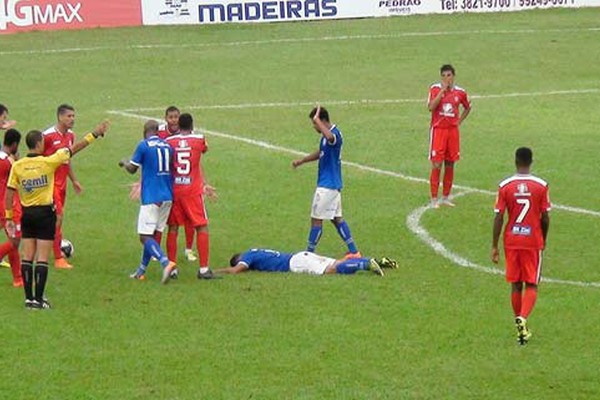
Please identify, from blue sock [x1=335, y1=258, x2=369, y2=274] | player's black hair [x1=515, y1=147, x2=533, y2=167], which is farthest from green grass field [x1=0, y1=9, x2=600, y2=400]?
player's black hair [x1=515, y1=147, x2=533, y2=167]

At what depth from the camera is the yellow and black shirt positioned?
18453 millimetres

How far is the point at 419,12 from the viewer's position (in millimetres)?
51812

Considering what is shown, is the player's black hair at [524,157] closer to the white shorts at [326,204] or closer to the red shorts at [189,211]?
the white shorts at [326,204]

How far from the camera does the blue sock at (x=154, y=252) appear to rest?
20.2m

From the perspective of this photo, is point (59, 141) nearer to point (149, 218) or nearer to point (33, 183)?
point (149, 218)

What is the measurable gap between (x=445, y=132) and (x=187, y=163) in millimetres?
6912

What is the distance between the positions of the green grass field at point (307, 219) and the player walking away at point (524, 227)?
52 centimetres

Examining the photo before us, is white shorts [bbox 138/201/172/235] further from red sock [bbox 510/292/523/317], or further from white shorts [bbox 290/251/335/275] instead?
red sock [bbox 510/292/523/317]

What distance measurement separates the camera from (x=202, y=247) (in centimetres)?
2069

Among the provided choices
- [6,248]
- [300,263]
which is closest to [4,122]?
[6,248]

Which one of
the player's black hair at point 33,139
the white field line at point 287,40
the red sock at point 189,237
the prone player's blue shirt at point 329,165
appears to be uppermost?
the player's black hair at point 33,139

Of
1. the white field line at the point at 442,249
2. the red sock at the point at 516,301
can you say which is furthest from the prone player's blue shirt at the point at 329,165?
the red sock at the point at 516,301

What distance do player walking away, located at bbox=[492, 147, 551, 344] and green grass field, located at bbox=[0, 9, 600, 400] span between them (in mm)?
520

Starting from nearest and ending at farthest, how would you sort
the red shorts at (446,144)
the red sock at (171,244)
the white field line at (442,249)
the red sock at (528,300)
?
the red sock at (528,300) < the white field line at (442,249) < the red sock at (171,244) < the red shorts at (446,144)
